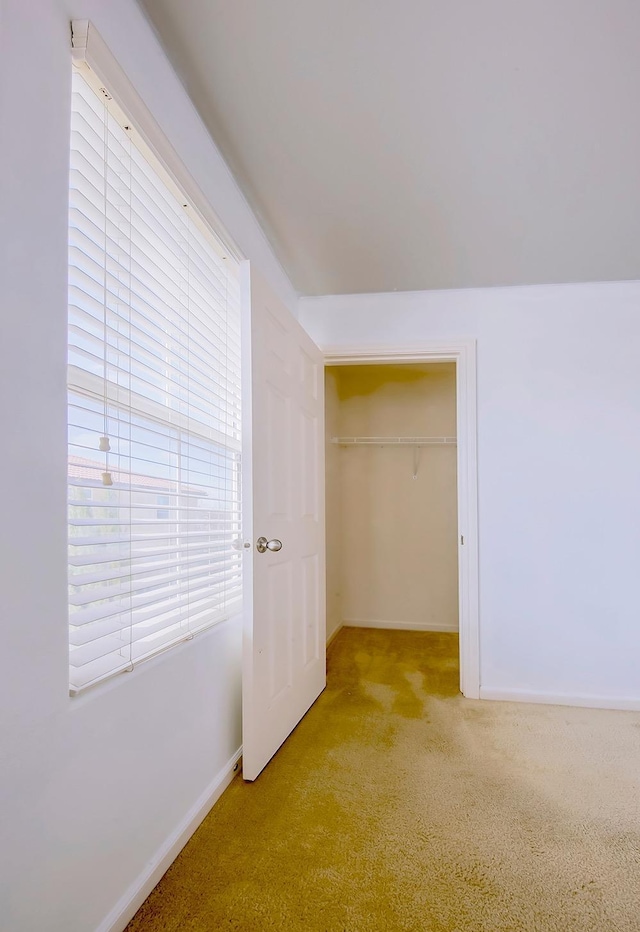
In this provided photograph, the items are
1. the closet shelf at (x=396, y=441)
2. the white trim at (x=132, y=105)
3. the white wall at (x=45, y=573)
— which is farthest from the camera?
the closet shelf at (x=396, y=441)

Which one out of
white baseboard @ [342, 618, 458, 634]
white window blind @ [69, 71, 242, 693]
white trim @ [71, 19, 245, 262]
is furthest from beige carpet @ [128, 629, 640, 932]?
white trim @ [71, 19, 245, 262]

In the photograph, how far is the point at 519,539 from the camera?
112 inches

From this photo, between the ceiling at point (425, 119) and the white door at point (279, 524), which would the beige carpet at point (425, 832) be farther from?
the ceiling at point (425, 119)

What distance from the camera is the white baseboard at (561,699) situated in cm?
271

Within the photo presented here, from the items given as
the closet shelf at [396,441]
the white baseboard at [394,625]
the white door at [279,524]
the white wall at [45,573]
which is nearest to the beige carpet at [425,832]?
the white door at [279,524]

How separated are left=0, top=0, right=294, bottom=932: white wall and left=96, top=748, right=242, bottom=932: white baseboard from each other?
3 centimetres

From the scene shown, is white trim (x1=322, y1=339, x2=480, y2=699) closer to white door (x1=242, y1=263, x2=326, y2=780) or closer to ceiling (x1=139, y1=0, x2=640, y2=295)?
ceiling (x1=139, y1=0, x2=640, y2=295)

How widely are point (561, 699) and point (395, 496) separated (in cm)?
201

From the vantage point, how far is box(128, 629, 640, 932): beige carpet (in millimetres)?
1340

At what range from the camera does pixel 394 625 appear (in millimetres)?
4340

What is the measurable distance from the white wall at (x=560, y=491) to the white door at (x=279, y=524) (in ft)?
3.00

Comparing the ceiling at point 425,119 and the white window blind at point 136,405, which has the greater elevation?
the ceiling at point 425,119

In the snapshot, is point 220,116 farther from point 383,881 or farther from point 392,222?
point 383,881

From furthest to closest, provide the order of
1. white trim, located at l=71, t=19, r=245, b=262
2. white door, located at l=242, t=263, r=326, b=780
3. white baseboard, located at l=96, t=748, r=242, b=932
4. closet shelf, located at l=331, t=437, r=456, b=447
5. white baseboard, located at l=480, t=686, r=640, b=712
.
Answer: closet shelf, located at l=331, t=437, r=456, b=447 < white baseboard, located at l=480, t=686, r=640, b=712 < white door, located at l=242, t=263, r=326, b=780 < white baseboard, located at l=96, t=748, r=242, b=932 < white trim, located at l=71, t=19, r=245, b=262
